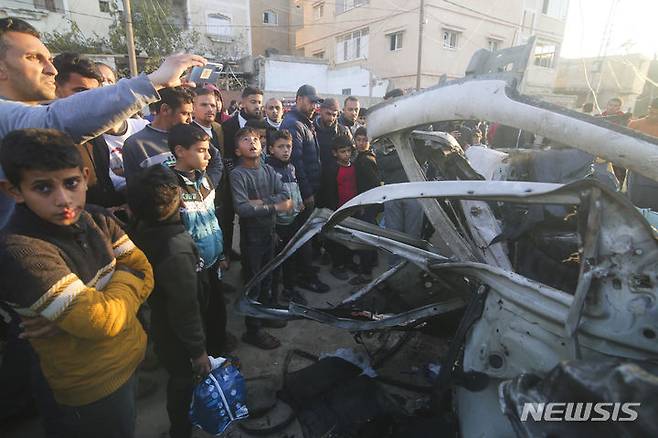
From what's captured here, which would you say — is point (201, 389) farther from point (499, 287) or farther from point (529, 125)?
point (529, 125)

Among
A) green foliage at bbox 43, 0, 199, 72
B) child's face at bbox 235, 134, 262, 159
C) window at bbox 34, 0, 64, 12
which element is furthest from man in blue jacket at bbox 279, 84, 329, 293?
window at bbox 34, 0, 64, 12

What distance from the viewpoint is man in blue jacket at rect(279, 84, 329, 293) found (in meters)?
3.88

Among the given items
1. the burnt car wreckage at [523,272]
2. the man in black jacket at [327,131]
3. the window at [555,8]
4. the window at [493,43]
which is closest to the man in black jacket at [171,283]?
the burnt car wreckage at [523,272]

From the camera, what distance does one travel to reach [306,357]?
2654 mm

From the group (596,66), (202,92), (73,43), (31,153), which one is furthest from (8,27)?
(596,66)

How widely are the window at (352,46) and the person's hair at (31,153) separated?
25.0m

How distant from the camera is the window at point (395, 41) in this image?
2142 centimetres

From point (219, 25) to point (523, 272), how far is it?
28377mm

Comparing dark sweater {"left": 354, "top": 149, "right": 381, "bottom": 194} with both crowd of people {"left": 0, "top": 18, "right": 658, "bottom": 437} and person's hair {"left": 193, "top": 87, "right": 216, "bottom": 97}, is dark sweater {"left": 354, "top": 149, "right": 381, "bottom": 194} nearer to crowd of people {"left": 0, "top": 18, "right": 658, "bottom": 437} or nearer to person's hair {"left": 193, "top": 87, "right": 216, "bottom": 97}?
crowd of people {"left": 0, "top": 18, "right": 658, "bottom": 437}

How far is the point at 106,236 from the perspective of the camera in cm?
145

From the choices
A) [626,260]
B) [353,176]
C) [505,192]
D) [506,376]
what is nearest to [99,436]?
[506,376]

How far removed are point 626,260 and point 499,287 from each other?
44 cm

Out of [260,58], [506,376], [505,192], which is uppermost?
[260,58]

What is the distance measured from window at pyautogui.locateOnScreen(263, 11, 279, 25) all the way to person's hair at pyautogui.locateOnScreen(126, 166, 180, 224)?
32.2 m
